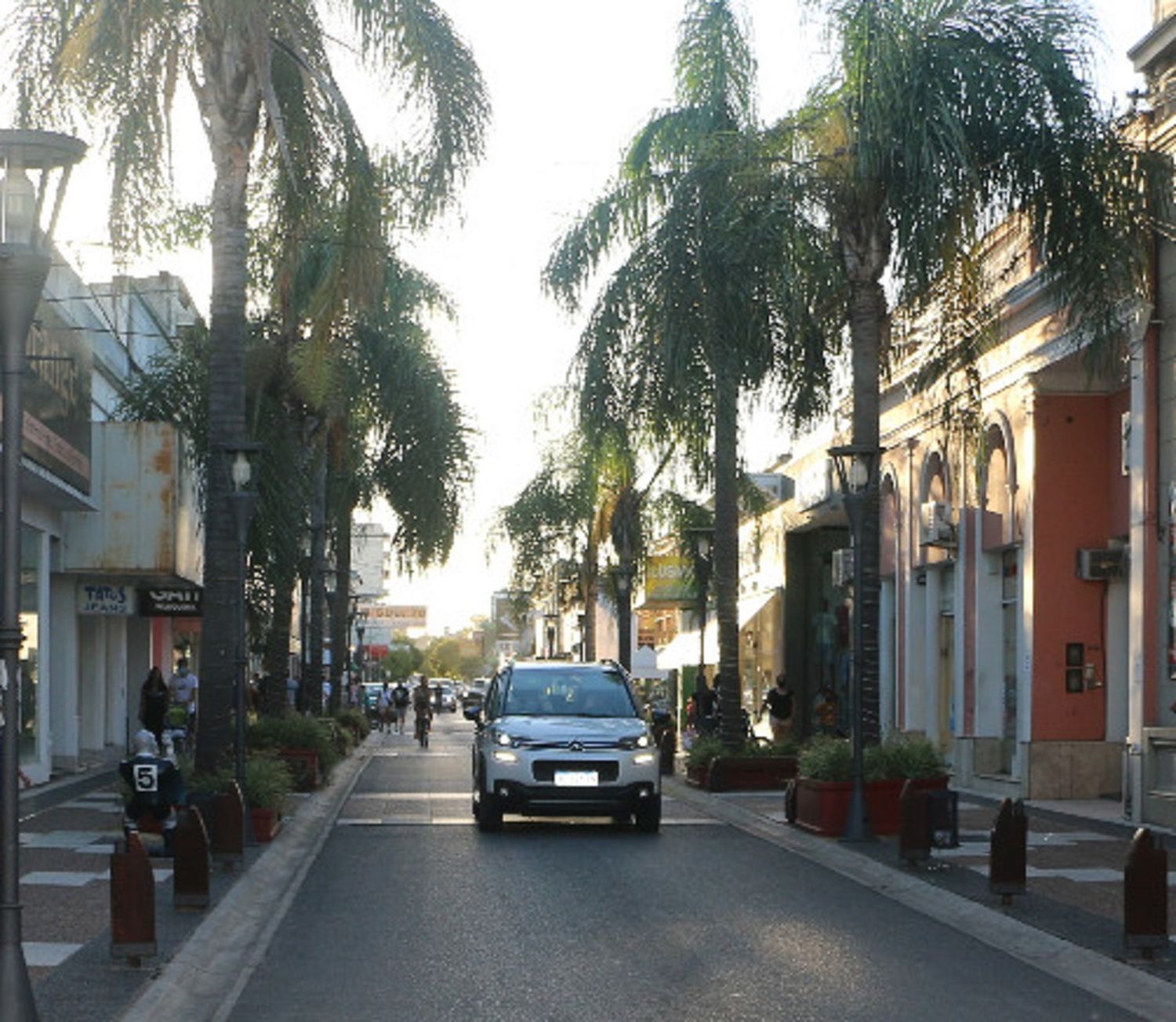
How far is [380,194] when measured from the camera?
22172mm

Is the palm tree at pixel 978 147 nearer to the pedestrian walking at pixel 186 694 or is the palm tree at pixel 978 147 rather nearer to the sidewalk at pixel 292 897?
the sidewalk at pixel 292 897

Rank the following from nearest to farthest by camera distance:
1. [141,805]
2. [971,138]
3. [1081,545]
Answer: [141,805]
[971,138]
[1081,545]

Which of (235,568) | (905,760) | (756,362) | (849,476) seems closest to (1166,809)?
(905,760)

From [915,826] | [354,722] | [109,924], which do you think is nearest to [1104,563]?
[915,826]

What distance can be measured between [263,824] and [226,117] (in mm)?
7039

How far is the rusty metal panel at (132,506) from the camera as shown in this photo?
107 feet

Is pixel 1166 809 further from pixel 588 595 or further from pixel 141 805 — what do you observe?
pixel 588 595

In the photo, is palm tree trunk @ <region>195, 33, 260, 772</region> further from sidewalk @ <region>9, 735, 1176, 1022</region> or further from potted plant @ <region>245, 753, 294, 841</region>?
sidewalk @ <region>9, 735, 1176, 1022</region>

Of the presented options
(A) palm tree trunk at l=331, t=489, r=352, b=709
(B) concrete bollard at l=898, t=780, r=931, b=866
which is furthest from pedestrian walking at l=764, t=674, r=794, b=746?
(B) concrete bollard at l=898, t=780, r=931, b=866

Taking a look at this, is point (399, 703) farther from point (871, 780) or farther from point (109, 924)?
point (109, 924)

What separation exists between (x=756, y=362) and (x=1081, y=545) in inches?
281

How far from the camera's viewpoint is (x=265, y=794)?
68.1 ft

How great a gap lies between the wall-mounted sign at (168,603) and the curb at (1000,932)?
18.0 meters

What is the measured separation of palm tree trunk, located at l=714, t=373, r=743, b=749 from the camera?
30875mm
